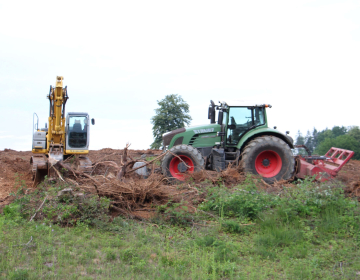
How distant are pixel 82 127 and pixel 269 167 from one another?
851cm

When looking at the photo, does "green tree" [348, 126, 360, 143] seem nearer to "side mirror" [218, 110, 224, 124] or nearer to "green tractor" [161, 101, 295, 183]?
"green tractor" [161, 101, 295, 183]

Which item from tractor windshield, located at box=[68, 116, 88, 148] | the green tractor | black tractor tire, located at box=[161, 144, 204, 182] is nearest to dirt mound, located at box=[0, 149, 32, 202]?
tractor windshield, located at box=[68, 116, 88, 148]

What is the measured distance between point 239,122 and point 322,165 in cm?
299

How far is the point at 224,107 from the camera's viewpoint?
1119 centimetres

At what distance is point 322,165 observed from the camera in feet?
34.9

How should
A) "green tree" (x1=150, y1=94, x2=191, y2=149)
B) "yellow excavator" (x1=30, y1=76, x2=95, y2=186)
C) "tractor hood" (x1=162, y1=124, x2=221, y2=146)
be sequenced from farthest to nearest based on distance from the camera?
1. "green tree" (x1=150, y1=94, x2=191, y2=149)
2. "yellow excavator" (x1=30, y1=76, x2=95, y2=186)
3. "tractor hood" (x1=162, y1=124, x2=221, y2=146)

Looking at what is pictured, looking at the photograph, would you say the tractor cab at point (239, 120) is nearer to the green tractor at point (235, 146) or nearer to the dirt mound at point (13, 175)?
the green tractor at point (235, 146)

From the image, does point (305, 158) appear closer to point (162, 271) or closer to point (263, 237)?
point (263, 237)

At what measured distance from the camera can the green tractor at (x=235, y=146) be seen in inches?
415

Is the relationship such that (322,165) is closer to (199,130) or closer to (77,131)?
(199,130)

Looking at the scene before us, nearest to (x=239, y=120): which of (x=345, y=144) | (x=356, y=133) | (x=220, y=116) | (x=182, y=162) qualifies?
(x=220, y=116)

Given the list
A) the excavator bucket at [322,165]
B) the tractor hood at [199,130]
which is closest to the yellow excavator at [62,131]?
the tractor hood at [199,130]

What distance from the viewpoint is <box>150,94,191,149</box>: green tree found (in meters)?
22.2

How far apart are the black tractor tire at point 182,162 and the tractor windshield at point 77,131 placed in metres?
5.59
